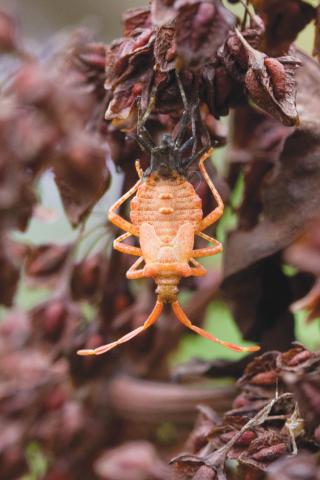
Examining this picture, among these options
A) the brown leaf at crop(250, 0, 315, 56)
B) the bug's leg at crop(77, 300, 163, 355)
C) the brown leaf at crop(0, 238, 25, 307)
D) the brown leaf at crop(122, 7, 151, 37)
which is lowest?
the bug's leg at crop(77, 300, 163, 355)

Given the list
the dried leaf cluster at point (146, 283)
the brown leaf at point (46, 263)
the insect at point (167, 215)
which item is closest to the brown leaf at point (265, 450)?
the dried leaf cluster at point (146, 283)

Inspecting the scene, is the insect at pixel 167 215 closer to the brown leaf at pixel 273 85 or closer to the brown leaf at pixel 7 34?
the brown leaf at pixel 273 85

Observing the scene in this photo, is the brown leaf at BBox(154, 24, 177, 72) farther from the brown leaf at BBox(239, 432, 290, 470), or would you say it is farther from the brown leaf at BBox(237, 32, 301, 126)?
the brown leaf at BBox(239, 432, 290, 470)

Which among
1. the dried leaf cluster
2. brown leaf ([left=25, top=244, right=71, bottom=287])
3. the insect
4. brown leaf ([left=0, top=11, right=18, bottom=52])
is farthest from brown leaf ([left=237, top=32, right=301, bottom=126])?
brown leaf ([left=25, top=244, right=71, bottom=287])

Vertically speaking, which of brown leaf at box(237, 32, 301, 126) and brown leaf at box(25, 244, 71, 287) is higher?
brown leaf at box(237, 32, 301, 126)

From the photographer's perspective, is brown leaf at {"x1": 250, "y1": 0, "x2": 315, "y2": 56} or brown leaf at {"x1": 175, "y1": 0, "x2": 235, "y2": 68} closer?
brown leaf at {"x1": 175, "y1": 0, "x2": 235, "y2": 68}

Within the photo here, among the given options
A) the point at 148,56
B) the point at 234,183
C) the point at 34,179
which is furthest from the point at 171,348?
the point at 148,56

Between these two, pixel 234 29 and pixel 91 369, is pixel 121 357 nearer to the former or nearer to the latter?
pixel 91 369
